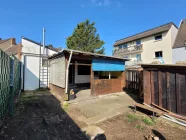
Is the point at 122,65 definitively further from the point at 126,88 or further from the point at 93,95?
the point at 93,95

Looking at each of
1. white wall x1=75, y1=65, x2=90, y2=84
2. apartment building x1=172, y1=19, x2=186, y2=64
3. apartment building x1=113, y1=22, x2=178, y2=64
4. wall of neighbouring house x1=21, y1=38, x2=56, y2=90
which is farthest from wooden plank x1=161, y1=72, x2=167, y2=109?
apartment building x1=113, y1=22, x2=178, y2=64

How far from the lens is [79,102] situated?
6.71 m

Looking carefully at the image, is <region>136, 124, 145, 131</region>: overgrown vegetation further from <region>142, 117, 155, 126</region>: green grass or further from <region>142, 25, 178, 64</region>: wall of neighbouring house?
<region>142, 25, 178, 64</region>: wall of neighbouring house

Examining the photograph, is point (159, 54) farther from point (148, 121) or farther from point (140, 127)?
point (140, 127)

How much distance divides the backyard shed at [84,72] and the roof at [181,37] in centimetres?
1267

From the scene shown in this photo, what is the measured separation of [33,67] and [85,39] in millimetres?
13332

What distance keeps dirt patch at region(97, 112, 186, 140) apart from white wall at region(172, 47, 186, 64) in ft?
51.1

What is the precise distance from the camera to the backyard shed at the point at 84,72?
6.82m

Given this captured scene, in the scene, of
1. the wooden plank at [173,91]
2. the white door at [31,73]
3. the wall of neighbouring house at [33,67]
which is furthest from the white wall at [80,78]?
the wooden plank at [173,91]

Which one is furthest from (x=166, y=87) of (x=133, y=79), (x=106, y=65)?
(x=133, y=79)

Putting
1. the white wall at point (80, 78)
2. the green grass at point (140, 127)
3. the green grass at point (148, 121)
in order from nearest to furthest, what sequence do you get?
the green grass at point (140, 127) → the green grass at point (148, 121) → the white wall at point (80, 78)

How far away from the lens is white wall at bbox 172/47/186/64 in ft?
51.9

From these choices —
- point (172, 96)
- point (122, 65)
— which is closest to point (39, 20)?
point (122, 65)

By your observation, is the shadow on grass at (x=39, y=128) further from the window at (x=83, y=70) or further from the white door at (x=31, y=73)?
the window at (x=83, y=70)
